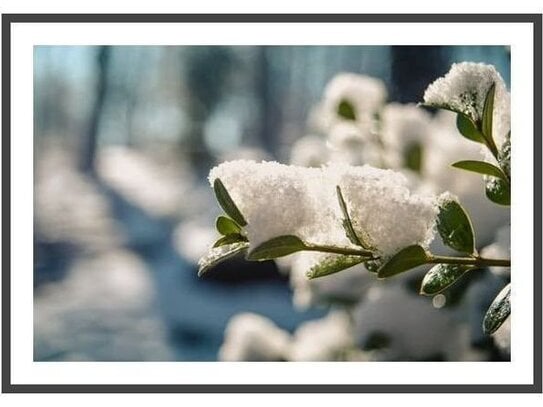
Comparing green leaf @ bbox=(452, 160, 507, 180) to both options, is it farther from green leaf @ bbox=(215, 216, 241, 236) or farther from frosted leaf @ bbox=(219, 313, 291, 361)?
frosted leaf @ bbox=(219, 313, 291, 361)

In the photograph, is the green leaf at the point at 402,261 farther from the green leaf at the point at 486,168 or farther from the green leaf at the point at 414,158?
the green leaf at the point at 414,158

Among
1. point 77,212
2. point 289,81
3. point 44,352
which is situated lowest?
point 44,352

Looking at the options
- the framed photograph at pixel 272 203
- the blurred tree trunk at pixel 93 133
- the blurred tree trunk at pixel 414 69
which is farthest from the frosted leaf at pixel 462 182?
the blurred tree trunk at pixel 93 133

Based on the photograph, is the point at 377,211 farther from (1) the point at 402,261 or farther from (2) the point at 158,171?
(2) the point at 158,171

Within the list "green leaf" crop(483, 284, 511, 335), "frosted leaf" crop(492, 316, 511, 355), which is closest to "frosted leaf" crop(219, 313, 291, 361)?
"frosted leaf" crop(492, 316, 511, 355)

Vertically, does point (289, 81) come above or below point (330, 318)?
above
